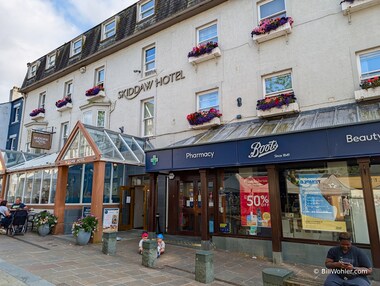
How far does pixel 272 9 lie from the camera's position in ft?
35.7

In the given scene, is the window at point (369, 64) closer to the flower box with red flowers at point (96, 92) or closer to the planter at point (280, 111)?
the planter at point (280, 111)

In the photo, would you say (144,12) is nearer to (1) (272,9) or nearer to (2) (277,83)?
(1) (272,9)

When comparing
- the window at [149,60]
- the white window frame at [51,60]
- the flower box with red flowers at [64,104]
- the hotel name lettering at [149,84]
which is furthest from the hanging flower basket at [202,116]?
the white window frame at [51,60]

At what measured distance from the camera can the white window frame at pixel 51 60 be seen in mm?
20297

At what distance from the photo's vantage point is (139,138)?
13.2m

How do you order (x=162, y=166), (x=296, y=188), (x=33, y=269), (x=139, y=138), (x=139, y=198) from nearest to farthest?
(x=33, y=269) < (x=296, y=188) < (x=162, y=166) < (x=139, y=138) < (x=139, y=198)

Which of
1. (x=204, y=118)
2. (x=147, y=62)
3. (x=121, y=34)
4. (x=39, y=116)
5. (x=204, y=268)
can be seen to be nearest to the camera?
(x=204, y=268)

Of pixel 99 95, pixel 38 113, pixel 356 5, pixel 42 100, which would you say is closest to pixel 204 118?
pixel 356 5

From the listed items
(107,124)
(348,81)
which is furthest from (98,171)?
(348,81)

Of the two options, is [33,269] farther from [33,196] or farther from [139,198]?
[33,196]

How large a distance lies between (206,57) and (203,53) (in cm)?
23

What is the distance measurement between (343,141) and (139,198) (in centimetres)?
1085

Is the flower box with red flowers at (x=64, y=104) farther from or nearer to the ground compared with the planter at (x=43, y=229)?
farther from the ground

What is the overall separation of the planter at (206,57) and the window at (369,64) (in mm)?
5316
